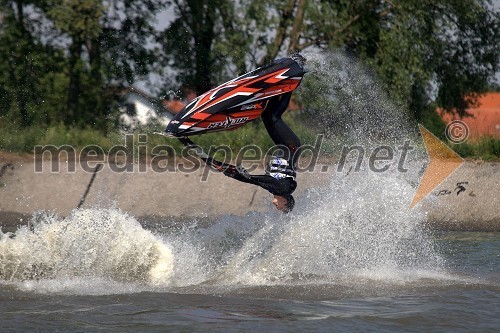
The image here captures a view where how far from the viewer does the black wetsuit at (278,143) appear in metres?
9.06

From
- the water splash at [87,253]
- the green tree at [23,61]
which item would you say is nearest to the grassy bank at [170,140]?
the green tree at [23,61]

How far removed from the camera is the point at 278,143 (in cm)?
921

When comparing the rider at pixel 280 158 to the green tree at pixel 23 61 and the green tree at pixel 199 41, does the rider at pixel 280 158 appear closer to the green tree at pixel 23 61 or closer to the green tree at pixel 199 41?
the green tree at pixel 199 41

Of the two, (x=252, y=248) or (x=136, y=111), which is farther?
(x=136, y=111)

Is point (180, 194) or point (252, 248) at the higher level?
point (180, 194)

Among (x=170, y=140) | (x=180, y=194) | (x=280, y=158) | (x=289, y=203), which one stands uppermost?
(x=170, y=140)

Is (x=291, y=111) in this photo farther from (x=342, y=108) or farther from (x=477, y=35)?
(x=477, y=35)

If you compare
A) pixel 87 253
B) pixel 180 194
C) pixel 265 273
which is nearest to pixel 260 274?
pixel 265 273

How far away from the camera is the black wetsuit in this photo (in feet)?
29.7

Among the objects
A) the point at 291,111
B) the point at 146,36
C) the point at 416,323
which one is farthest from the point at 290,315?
the point at 146,36

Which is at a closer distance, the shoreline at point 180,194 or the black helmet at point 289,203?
the black helmet at point 289,203

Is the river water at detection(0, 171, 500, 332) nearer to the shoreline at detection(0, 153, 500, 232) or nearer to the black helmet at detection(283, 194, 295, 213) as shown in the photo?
the black helmet at detection(283, 194, 295, 213)

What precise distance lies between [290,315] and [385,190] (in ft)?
10.6

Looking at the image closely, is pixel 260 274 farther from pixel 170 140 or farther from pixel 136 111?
pixel 136 111
